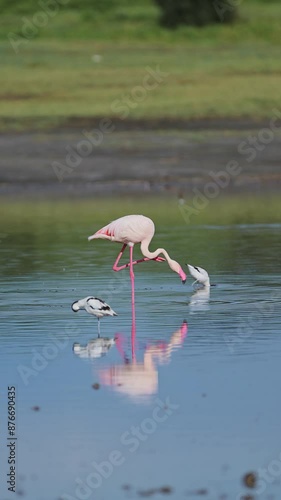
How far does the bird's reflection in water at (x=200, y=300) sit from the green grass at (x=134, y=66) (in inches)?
774

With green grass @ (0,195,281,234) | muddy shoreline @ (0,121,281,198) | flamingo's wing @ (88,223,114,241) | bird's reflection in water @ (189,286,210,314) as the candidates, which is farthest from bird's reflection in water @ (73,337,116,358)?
muddy shoreline @ (0,121,281,198)

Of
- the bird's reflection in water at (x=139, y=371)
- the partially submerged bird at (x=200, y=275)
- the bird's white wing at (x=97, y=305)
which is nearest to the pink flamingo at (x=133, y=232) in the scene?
the partially submerged bird at (x=200, y=275)

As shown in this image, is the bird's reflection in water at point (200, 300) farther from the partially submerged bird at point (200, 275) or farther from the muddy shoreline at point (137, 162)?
the muddy shoreline at point (137, 162)

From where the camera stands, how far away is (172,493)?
7.55 metres

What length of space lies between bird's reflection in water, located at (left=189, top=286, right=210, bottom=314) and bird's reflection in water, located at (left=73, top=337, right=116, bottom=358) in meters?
1.77

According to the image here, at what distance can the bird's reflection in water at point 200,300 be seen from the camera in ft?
45.2

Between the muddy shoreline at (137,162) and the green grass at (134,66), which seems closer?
the muddy shoreline at (137,162)

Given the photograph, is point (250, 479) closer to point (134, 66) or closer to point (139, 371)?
point (139, 371)

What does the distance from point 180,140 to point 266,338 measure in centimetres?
2019

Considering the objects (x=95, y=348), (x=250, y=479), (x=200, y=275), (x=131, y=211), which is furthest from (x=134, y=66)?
(x=250, y=479)

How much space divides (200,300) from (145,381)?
4300mm

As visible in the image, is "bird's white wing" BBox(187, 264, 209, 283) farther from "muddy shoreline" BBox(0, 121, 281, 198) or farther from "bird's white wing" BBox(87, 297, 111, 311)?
"muddy shoreline" BBox(0, 121, 281, 198)

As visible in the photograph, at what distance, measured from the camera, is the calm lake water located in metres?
7.93

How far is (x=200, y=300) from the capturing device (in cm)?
1441
